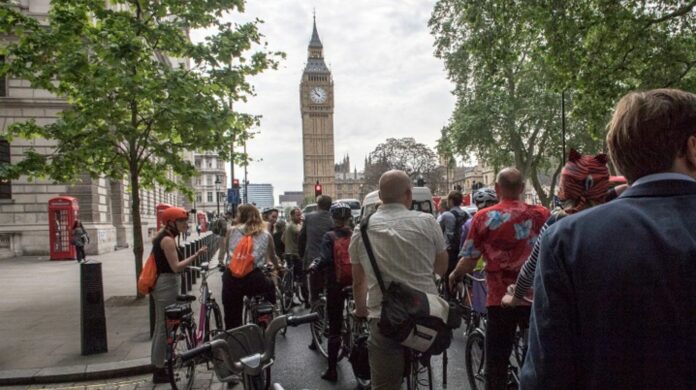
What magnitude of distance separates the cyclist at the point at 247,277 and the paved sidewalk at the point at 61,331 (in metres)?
1.36

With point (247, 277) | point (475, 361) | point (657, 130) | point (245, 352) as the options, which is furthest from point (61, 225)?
point (657, 130)

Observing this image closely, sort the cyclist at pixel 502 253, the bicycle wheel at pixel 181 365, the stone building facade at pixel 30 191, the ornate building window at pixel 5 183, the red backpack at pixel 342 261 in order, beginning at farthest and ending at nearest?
1. the stone building facade at pixel 30 191
2. the ornate building window at pixel 5 183
3. the red backpack at pixel 342 261
4. the bicycle wheel at pixel 181 365
5. the cyclist at pixel 502 253

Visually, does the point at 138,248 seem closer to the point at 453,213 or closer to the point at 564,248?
the point at 453,213

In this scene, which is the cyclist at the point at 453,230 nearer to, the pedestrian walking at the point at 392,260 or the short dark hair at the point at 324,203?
the short dark hair at the point at 324,203

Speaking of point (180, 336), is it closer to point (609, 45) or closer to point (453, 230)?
point (453, 230)

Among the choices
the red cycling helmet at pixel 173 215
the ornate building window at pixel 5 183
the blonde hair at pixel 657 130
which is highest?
the ornate building window at pixel 5 183

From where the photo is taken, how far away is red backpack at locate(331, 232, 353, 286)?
19.0 ft

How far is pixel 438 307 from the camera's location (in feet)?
11.1

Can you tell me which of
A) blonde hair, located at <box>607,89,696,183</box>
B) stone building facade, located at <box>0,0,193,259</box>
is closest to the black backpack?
blonde hair, located at <box>607,89,696,183</box>

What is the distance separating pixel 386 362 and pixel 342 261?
2.44 metres

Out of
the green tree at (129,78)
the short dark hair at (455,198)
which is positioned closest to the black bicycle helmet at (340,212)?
the short dark hair at (455,198)

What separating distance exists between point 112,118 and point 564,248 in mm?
10015

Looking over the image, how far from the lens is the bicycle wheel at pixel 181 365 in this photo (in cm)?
520

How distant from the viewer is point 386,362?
3.43 metres
